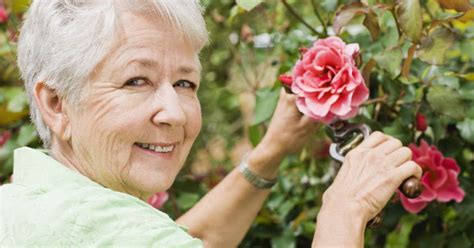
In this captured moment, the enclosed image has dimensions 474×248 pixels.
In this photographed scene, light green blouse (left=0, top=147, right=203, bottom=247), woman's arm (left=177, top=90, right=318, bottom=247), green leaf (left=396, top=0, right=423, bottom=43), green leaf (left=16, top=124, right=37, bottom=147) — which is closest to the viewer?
light green blouse (left=0, top=147, right=203, bottom=247)

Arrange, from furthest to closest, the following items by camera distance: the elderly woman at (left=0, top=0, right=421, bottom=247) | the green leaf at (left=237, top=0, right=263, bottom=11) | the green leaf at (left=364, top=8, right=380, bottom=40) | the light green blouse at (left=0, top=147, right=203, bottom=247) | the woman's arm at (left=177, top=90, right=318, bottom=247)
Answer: the woman's arm at (left=177, top=90, right=318, bottom=247) < the green leaf at (left=237, top=0, right=263, bottom=11) < the green leaf at (left=364, top=8, right=380, bottom=40) < the elderly woman at (left=0, top=0, right=421, bottom=247) < the light green blouse at (left=0, top=147, right=203, bottom=247)

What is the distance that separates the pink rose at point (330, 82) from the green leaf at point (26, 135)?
3.76 ft

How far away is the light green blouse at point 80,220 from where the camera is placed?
1589 mm

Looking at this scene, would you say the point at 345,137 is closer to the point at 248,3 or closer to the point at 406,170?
the point at 406,170

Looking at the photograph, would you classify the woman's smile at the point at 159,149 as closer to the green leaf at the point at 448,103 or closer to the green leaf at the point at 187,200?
the green leaf at the point at 448,103

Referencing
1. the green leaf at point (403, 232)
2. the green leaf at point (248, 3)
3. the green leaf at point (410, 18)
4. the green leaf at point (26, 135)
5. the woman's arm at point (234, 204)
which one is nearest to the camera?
the green leaf at point (410, 18)

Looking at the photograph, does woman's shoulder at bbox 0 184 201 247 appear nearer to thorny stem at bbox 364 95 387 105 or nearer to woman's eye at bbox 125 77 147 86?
woman's eye at bbox 125 77 147 86

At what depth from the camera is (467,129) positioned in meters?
2.29

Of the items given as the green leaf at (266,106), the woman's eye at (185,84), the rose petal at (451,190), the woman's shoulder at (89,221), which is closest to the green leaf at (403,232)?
the rose petal at (451,190)

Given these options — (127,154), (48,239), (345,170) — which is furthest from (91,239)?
(345,170)

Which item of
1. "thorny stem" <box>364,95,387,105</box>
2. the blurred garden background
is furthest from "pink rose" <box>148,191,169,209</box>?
"thorny stem" <box>364,95,387,105</box>

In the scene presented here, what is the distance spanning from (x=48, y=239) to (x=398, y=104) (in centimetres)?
116

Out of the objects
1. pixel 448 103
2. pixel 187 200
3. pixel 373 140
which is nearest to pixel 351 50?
pixel 373 140

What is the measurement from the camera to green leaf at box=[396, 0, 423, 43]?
204 centimetres
